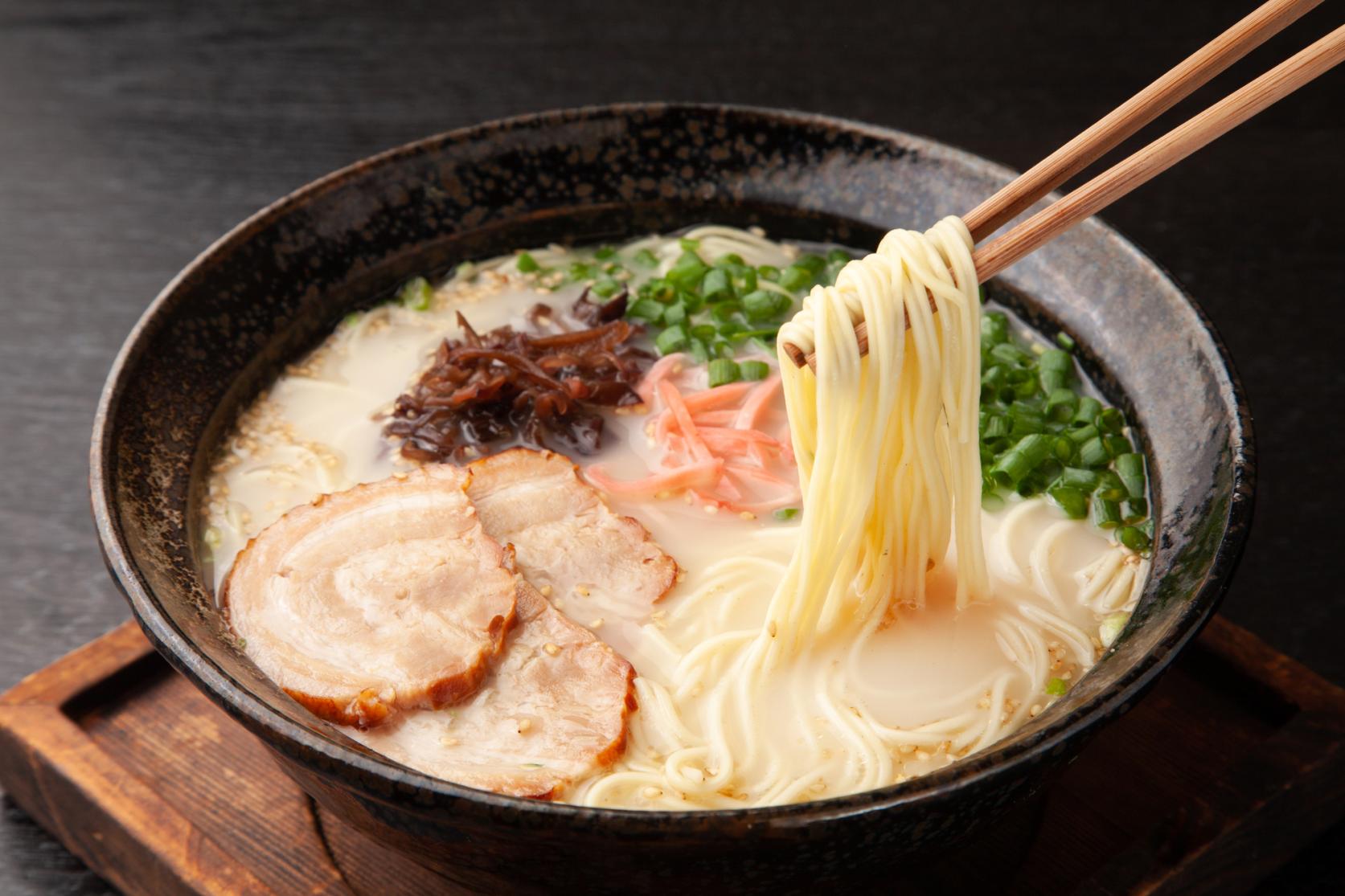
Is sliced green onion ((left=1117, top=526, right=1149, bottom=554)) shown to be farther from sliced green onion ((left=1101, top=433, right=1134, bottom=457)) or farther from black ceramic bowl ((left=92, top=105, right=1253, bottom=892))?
sliced green onion ((left=1101, top=433, right=1134, bottom=457))

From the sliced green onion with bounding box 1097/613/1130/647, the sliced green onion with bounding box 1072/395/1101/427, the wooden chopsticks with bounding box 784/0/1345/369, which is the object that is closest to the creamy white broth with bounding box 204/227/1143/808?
the sliced green onion with bounding box 1097/613/1130/647

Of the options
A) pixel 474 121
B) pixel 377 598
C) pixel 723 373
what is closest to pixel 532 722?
pixel 377 598

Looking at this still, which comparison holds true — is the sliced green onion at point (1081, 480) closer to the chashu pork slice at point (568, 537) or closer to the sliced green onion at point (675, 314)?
the chashu pork slice at point (568, 537)

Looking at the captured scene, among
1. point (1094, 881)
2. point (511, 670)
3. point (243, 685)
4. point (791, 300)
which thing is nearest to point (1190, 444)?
point (1094, 881)

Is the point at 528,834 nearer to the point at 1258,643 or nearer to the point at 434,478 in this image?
the point at 434,478

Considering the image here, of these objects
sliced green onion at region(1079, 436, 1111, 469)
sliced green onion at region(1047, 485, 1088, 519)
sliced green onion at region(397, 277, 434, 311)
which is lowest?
sliced green onion at region(397, 277, 434, 311)

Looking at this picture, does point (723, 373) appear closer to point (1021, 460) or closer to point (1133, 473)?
point (1021, 460)

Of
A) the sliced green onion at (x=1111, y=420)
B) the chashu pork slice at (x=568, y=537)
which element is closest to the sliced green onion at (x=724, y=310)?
the chashu pork slice at (x=568, y=537)
